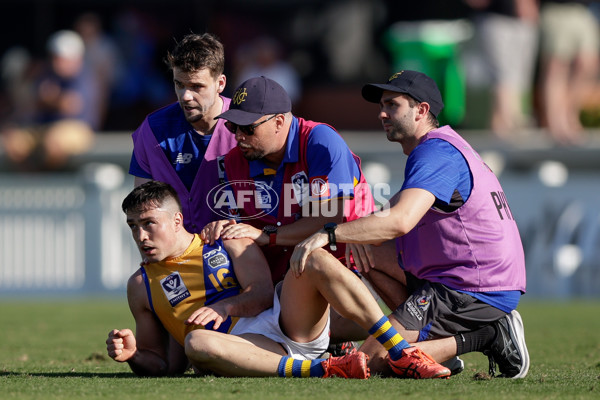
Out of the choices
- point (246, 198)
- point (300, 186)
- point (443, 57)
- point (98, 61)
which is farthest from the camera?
point (98, 61)

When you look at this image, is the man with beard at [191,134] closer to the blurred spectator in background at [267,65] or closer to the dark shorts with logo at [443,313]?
the dark shorts with logo at [443,313]

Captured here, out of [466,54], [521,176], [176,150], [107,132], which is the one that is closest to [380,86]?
[176,150]

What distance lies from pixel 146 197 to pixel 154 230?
19 cm

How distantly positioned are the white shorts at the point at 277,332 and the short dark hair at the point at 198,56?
65.5 inches

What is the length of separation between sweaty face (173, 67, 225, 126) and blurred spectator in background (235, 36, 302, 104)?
8.54m

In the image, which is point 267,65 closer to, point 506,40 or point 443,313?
point 506,40

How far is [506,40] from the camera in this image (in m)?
13.6

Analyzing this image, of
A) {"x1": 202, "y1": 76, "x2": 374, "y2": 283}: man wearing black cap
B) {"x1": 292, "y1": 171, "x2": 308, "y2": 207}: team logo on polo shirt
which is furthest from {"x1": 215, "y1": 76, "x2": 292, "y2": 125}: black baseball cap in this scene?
{"x1": 292, "y1": 171, "x2": 308, "y2": 207}: team logo on polo shirt

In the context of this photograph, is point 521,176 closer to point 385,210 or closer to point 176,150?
Result: point 176,150

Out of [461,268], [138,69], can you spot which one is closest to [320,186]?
[461,268]

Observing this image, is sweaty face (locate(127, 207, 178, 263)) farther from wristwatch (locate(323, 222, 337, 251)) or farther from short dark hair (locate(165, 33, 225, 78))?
short dark hair (locate(165, 33, 225, 78))

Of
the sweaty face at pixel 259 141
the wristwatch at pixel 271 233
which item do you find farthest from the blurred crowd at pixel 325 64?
the wristwatch at pixel 271 233

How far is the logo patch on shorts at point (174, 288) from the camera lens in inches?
227

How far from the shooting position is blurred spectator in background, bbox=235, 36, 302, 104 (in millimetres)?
15555
